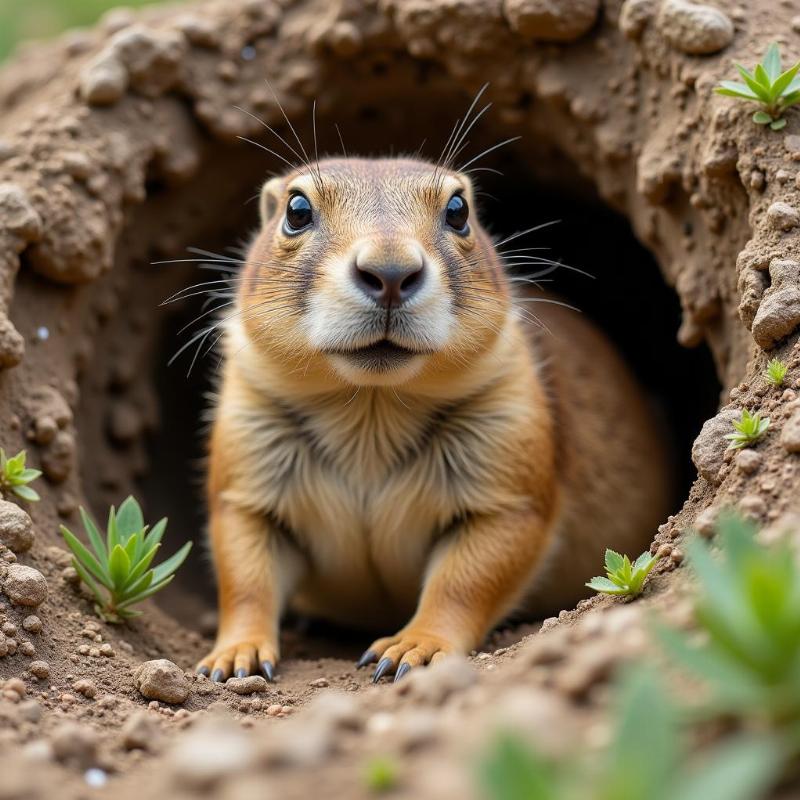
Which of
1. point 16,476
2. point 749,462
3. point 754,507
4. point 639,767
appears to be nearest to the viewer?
point 639,767

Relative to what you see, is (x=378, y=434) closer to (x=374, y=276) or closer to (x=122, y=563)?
(x=374, y=276)

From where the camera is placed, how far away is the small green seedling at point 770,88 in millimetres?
4688

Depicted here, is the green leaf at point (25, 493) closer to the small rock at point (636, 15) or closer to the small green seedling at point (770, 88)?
the small green seedling at point (770, 88)

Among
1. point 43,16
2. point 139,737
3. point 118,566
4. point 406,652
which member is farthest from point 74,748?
point 43,16

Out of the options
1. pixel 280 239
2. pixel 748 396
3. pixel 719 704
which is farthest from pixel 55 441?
pixel 719 704

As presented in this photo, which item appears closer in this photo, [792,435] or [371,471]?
[792,435]

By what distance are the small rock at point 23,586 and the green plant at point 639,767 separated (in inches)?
114

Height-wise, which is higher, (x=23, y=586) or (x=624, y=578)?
(x=624, y=578)

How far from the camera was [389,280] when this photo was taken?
174 inches

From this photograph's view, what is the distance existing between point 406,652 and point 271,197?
2.81 meters

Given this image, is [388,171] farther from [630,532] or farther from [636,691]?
[636,691]

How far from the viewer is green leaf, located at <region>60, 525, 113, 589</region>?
459 centimetres

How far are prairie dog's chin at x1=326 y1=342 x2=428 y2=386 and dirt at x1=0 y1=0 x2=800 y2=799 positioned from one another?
51.7 inches

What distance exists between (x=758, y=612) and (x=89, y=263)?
463 centimetres
